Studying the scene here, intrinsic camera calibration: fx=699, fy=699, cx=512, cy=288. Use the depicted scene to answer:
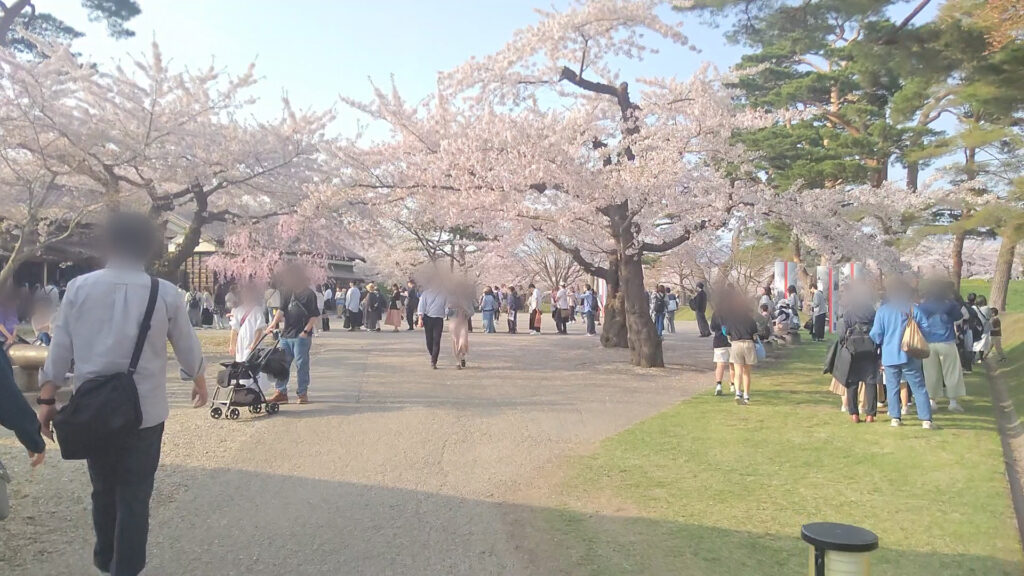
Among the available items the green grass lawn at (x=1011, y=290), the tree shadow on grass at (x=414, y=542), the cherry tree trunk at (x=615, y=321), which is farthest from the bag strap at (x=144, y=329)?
the green grass lawn at (x=1011, y=290)

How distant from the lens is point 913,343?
706cm

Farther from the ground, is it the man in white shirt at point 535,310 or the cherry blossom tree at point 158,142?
the cherry blossom tree at point 158,142

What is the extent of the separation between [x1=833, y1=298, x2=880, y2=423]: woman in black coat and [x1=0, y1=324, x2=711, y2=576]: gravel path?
215 cm

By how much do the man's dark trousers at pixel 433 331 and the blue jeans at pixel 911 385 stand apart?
6.52 metres

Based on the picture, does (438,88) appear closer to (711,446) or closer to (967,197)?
(711,446)

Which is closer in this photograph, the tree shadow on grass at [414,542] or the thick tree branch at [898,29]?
the tree shadow on grass at [414,542]

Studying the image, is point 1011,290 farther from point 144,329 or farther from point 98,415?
point 98,415

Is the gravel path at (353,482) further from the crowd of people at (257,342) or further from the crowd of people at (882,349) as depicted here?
the crowd of people at (882,349)

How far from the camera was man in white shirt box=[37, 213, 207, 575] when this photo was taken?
3000 mm

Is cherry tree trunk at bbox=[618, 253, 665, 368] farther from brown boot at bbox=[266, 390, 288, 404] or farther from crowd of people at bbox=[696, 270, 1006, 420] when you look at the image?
brown boot at bbox=[266, 390, 288, 404]

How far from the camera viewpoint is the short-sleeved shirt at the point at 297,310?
7926 millimetres

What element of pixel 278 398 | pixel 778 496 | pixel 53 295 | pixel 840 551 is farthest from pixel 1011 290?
pixel 840 551

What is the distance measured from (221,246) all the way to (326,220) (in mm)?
8751

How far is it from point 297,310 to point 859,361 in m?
6.27
